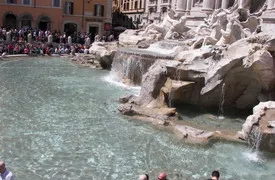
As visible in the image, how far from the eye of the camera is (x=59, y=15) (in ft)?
128

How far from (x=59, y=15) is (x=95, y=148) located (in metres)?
30.9

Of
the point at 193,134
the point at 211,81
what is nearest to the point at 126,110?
the point at 193,134

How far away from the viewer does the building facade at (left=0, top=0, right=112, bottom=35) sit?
121 feet

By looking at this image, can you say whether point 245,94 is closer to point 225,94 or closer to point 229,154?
point 225,94

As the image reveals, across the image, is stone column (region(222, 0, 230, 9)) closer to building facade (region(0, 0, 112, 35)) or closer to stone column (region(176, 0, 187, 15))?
stone column (region(176, 0, 187, 15))

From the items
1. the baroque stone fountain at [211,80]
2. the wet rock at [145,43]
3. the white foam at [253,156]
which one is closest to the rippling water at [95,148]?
the white foam at [253,156]

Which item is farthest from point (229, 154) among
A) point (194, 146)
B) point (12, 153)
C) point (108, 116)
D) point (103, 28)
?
point (103, 28)

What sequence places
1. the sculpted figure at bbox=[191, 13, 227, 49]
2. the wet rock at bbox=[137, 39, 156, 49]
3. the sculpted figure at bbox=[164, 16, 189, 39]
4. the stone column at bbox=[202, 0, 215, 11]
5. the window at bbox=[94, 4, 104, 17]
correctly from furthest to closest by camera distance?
the window at bbox=[94, 4, 104, 17] < the stone column at bbox=[202, 0, 215, 11] < the sculpted figure at bbox=[164, 16, 189, 39] < the wet rock at bbox=[137, 39, 156, 49] < the sculpted figure at bbox=[191, 13, 227, 49]

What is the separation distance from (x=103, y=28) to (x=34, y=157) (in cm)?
3461

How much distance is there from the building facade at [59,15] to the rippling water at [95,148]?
2407 centimetres

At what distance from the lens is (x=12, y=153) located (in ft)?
30.7

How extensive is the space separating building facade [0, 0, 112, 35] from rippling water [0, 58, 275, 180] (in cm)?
2407

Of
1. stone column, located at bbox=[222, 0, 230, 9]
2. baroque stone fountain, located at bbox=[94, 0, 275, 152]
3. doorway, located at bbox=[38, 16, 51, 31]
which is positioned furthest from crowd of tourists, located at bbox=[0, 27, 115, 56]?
baroque stone fountain, located at bbox=[94, 0, 275, 152]

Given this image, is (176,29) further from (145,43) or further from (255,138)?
(255,138)
